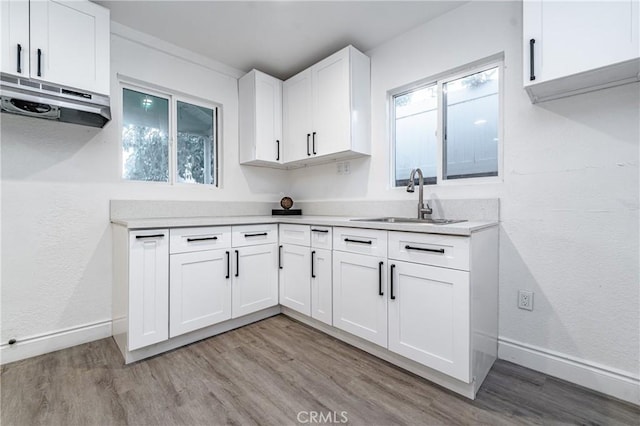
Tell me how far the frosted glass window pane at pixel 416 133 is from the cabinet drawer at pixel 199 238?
61.5 inches

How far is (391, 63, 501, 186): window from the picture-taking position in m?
2.04

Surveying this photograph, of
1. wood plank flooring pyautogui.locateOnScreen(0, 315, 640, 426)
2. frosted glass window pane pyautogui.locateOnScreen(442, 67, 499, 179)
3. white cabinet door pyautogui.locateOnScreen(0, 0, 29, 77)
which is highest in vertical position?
white cabinet door pyautogui.locateOnScreen(0, 0, 29, 77)

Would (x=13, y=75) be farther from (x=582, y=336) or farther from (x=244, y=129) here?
(x=582, y=336)

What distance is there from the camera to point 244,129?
9.90 ft

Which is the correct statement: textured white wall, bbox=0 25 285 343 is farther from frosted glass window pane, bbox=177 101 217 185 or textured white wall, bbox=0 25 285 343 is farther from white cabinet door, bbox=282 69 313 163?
white cabinet door, bbox=282 69 313 163

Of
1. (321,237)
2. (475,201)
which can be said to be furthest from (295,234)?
(475,201)

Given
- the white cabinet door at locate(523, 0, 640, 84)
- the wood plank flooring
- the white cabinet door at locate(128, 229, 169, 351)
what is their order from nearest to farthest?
the white cabinet door at locate(523, 0, 640, 84) < the wood plank flooring < the white cabinet door at locate(128, 229, 169, 351)

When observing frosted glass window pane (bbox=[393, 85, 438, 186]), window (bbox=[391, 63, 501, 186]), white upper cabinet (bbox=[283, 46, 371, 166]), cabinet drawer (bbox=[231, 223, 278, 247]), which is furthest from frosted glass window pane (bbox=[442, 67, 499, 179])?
cabinet drawer (bbox=[231, 223, 278, 247])

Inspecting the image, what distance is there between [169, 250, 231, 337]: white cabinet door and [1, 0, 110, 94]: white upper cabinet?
51.1 inches

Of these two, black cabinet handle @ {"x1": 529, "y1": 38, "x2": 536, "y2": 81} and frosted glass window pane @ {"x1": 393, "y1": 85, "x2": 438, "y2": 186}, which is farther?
frosted glass window pane @ {"x1": 393, "y1": 85, "x2": 438, "y2": 186}

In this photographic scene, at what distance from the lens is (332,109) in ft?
8.49

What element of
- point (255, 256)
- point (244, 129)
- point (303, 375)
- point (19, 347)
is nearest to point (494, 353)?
point (303, 375)

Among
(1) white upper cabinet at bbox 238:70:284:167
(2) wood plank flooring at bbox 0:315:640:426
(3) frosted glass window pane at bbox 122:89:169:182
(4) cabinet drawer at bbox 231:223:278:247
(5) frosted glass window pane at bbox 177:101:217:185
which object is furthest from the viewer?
(1) white upper cabinet at bbox 238:70:284:167

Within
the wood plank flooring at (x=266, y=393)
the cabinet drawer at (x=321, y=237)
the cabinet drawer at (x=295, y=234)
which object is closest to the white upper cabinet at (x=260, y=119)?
the cabinet drawer at (x=295, y=234)
